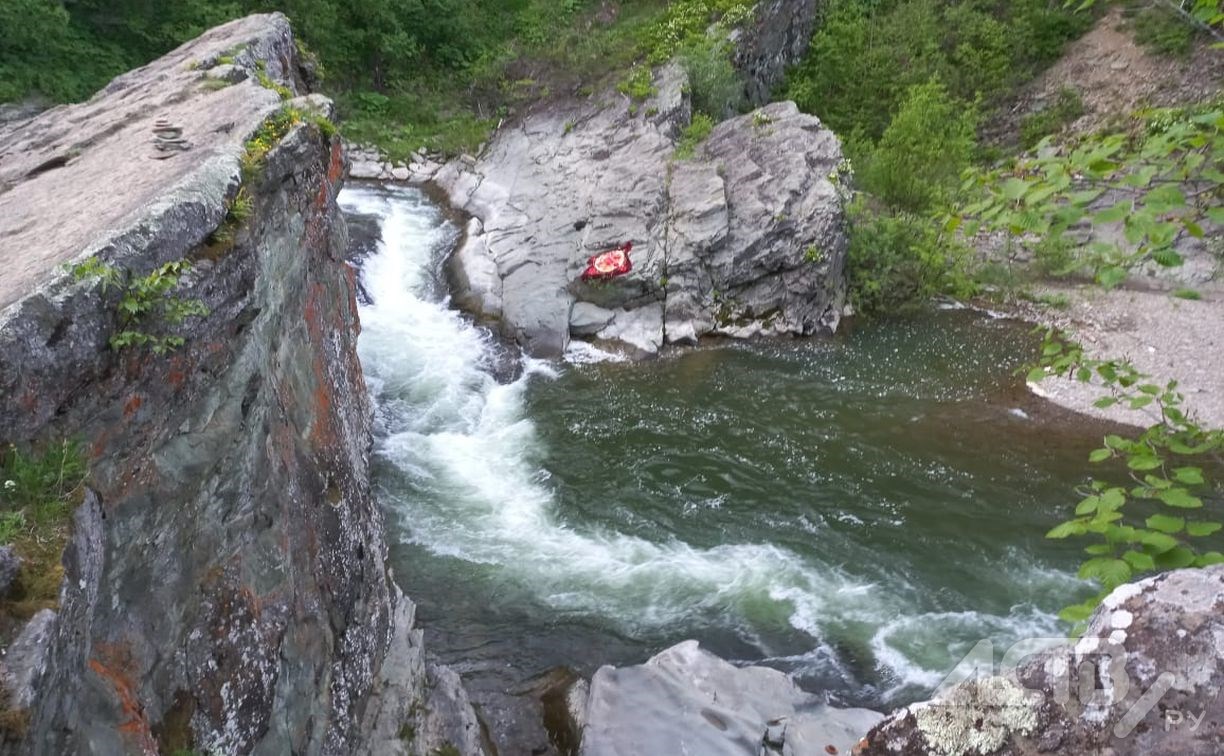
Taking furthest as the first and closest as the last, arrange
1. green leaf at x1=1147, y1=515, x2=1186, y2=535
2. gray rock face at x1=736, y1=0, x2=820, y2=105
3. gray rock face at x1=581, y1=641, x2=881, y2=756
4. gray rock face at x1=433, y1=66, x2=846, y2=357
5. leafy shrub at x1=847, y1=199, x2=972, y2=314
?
1. gray rock face at x1=736, y1=0, x2=820, y2=105
2. leafy shrub at x1=847, y1=199, x2=972, y2=314
3. gray rock face at x1=433, y1=66, x2=846, y2=357
4. gray rock face at x1=581, y1=641, x2=881, y2=756
5. green leaf at x1=1147, y1=515, x2=1186, y2=535

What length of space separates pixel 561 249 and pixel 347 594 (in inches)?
452

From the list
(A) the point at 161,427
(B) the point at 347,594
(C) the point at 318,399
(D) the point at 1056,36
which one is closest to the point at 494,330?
(C) the point at 318,399

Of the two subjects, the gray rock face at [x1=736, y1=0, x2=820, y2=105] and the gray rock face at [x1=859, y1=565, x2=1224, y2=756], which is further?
the gray rock face at [x1=736, y1=0, x2=820, y2=105]

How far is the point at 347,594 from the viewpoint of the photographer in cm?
609

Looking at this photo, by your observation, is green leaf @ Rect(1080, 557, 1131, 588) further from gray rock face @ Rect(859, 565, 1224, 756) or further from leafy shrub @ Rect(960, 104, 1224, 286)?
leafy shrub @ Rect(960, 104, 1224, 286)

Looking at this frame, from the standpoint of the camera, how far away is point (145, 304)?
3.95m

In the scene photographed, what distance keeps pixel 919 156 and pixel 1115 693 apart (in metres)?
17.0

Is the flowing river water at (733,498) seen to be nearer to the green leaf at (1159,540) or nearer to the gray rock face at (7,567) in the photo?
the gray rock face at (7,567)

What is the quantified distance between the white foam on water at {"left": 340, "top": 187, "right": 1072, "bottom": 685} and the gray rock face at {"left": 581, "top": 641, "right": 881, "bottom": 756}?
1141 mm

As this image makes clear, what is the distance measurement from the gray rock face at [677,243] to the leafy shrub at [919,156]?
129cm

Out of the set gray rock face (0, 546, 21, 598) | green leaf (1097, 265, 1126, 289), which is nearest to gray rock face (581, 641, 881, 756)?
green leaf (1097, 265, 1126, 289)

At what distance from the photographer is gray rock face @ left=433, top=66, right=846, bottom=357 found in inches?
610

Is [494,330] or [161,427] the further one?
[494,330]

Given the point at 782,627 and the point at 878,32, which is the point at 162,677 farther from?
the point at 878,32
